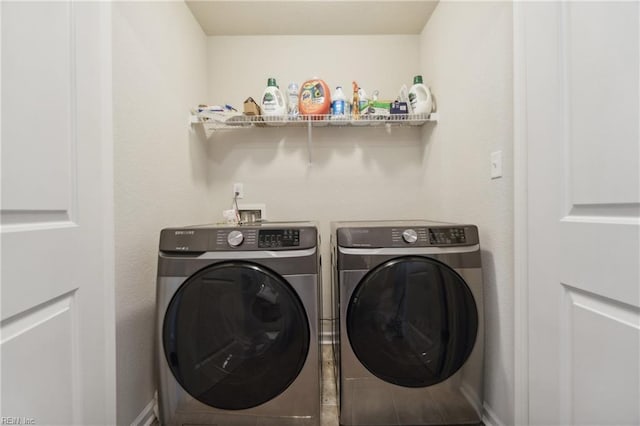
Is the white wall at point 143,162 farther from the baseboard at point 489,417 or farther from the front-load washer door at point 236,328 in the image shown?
the baseboard at point 489,417

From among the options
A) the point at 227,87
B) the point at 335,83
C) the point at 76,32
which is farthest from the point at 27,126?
the point at 335,83

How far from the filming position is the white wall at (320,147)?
1948 mm

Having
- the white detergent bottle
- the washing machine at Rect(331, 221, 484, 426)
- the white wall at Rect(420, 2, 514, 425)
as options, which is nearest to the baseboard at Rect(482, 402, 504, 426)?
the white wall at Rect(420, 2, 514, 425)

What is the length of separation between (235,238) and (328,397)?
0.97m

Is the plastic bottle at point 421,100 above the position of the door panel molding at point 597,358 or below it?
above

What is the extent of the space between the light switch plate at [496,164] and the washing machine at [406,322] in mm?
290

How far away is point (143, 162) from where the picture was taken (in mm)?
1189

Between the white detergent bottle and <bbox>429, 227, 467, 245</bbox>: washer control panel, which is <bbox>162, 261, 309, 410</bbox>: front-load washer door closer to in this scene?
<bbox>429, 227, 467, 245</bbox>: washer control panel

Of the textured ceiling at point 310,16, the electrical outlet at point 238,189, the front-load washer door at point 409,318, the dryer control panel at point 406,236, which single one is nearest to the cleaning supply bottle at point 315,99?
the textured ceiling at point 310,16

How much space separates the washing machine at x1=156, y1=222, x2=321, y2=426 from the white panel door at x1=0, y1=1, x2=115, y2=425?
0.20m

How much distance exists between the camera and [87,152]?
85cm

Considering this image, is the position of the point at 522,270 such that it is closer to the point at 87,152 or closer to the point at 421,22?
the point at 87,152

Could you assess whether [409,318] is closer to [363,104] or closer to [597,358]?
[597,358]

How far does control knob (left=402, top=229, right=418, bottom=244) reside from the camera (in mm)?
1095
